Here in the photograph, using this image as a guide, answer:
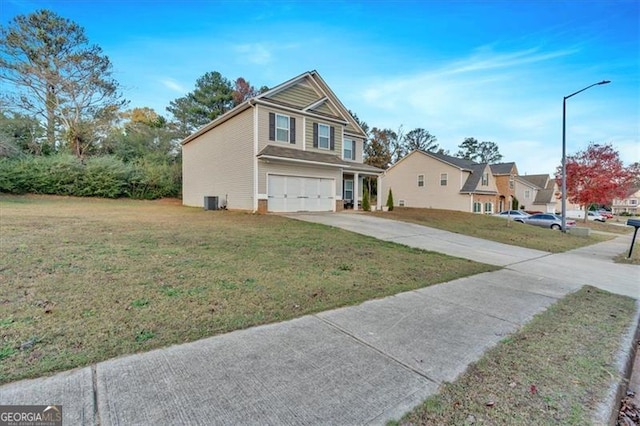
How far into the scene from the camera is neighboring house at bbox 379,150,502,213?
30.1 metres

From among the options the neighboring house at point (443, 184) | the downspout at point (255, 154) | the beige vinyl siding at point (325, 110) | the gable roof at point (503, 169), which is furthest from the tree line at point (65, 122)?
the gable roof at point (503, 169)

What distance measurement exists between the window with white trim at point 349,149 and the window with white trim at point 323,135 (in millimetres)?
2583

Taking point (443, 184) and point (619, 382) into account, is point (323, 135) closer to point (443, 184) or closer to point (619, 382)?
point (619, 382)

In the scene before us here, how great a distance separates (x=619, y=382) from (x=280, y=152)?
1354 centimetres

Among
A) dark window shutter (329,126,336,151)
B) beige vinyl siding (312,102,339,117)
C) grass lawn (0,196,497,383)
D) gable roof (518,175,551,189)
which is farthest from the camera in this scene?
gable roof (518,175,551,189)

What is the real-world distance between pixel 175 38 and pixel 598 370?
16.5 meters

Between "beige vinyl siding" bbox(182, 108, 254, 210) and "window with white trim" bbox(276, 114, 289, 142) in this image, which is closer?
"beige vinyl siding" bbox(182, 108, 254, 210)

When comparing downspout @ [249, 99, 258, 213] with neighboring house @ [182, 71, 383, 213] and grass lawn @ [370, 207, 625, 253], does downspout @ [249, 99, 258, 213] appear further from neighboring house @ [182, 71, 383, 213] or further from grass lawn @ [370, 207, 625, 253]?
grass lawn @ [370, 207, 625, 253]

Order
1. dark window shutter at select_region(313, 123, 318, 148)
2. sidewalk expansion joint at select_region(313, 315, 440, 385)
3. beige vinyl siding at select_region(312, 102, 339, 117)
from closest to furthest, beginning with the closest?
sidewalk expansion joint at select_region(313, 315, 440, 385), dark window shutter at select_region(313, 123, 318, 148), beige vinyl siding at select_region(312, 102, 339, 117)

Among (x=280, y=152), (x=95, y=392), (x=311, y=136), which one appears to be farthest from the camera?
(x=311, y=136)

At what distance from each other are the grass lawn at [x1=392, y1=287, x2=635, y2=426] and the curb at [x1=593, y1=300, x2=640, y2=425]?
0.04 m

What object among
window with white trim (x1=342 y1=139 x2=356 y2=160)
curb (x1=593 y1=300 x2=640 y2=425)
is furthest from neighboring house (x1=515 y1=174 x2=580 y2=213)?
curb (x1=593 y1=300 x2=640 y2=425)

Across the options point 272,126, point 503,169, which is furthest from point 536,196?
point 272,126

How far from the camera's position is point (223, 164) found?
1675 cm
